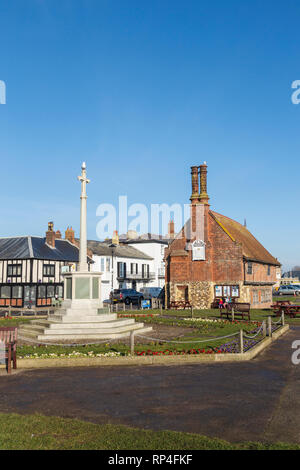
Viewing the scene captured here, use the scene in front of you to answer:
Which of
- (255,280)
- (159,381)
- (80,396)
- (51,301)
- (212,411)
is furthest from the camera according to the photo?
(51,301)

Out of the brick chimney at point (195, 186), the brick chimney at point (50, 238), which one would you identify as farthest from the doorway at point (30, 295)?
the brick chimney at point (195, 186)

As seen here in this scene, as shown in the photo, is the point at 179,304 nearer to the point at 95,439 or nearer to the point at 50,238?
the point at 50,238

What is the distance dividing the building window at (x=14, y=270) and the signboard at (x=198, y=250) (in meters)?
18.9

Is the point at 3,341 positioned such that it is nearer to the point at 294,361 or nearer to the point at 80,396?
the point at 80,396

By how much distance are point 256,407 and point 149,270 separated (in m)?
58.2

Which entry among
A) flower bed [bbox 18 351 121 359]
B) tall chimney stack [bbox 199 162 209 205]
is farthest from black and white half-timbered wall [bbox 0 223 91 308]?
flower bed [bbox 18 351 121 359]

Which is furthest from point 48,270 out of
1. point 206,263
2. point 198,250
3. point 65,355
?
point 65,355

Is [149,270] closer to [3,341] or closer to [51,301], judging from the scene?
[51,301]

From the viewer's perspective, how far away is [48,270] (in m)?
45.4

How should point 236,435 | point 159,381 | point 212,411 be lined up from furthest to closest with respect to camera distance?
1. point 159,381
2. point 212,411
3. point 236,435

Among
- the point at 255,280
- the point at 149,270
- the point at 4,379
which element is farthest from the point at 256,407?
the point at 149,270

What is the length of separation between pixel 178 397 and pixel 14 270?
3824 centimetres
